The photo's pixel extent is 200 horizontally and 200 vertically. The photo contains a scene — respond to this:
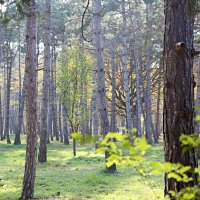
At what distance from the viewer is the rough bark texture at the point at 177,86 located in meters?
3.67

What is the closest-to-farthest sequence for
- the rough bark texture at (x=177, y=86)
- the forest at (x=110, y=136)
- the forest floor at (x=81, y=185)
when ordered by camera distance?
the forest at (x=110, y=136)
the rough bark texture at (x=177, y=86)
the forest floor at (x=81, y=185)

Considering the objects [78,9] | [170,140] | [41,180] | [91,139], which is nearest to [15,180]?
[41,180]

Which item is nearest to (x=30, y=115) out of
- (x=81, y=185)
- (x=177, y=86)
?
(x=81, y=185)

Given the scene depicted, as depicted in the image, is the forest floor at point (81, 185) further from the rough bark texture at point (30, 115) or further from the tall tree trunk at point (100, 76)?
the tall tree trunk at point (100, 76)

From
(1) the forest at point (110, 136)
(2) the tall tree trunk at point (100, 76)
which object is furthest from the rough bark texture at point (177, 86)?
(2) the tall tree trunk at point (100, 76)

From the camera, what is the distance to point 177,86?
3.72 m

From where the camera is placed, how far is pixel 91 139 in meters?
1.86

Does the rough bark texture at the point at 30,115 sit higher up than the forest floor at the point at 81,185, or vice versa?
the rough bark texture at the point at 30,115

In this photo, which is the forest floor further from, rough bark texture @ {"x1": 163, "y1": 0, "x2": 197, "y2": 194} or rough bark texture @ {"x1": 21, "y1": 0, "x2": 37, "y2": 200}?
rough bark texture @ {"x1": 163, "y1": 0, "x2": 197, "y2": 194}

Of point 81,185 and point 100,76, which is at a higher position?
point 100,76

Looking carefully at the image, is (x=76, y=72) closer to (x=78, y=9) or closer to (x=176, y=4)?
(x=78, y=9)

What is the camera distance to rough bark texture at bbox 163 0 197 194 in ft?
12.0

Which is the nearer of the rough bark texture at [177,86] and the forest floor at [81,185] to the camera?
the rough bark texture at [177,86]

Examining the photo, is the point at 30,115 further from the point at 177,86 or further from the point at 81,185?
the point at 177,86
